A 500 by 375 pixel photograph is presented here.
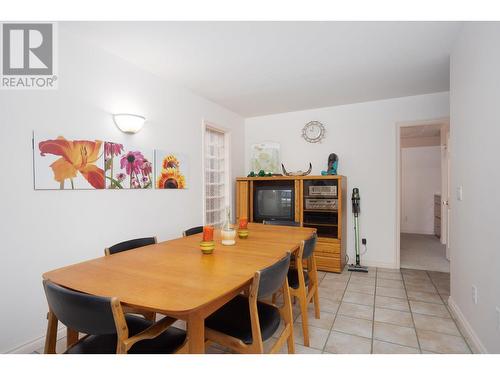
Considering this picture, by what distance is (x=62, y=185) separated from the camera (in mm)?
2076

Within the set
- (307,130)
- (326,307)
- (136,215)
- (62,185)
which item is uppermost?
(307,130)

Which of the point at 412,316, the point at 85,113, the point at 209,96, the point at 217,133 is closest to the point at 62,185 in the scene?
the point at 85,113

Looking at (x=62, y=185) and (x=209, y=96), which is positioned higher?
(x=209, y=96)

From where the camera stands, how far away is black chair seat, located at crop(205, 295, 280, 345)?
138cm

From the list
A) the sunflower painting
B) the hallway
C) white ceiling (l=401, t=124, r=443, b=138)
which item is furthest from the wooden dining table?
white ceiling (l=401, t=124, r=443, b=138)

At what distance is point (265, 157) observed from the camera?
469 cm

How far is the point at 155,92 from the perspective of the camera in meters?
2.96

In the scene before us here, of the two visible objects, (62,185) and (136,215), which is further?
(136,215)

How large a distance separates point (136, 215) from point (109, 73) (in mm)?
1419

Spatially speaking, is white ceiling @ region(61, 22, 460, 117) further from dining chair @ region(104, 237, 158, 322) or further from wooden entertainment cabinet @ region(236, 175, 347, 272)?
dining chair @ region(104, 237, 158, 322)

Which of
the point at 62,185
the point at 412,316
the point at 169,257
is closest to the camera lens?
the point at 169,257

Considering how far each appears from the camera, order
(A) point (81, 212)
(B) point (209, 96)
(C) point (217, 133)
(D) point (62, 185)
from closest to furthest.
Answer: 1. (D) point (62, 185)
2. (A) point (81, 212)
3. (B) point (209, 96)
4. (C) point (217, 133)

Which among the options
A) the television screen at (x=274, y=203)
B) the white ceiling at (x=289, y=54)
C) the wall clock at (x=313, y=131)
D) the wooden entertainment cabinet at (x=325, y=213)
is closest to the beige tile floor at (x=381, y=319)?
the wooden entertainment cabinet at (x=325, y=213)
